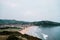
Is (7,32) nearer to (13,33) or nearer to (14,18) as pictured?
(13,33)

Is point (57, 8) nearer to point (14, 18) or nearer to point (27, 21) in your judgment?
point (27, 21)

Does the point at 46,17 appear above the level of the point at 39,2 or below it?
below

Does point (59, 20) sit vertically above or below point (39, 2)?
below

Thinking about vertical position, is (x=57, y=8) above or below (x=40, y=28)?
above

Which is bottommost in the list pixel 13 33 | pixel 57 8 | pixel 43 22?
pixel 13 33

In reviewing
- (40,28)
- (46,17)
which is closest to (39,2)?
(46,17)

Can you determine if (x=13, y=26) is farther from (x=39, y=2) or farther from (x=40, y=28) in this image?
(x=39, y=2)
